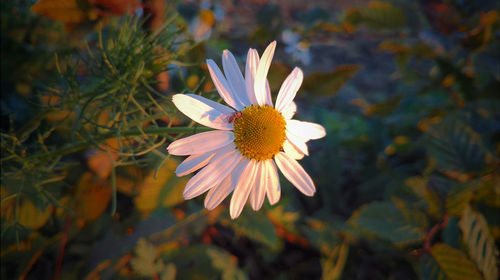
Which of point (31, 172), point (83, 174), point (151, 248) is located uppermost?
point (31, 172)

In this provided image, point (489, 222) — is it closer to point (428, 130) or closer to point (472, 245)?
point (472, 245)

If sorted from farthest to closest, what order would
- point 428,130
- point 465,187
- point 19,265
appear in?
point 428,130 → point 465,187 → point 19,265

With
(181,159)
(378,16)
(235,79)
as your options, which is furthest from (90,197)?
(378,16)

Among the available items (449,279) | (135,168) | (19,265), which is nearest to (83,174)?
(135,168)

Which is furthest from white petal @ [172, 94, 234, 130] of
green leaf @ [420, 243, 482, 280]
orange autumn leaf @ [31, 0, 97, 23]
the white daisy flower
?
green leaf @ [420, 243, 482, 280]

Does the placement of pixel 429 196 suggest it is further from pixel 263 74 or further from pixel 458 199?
pixel 263 74

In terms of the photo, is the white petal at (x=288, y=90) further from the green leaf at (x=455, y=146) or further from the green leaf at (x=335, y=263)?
the green leaf at (x=455, y=146)

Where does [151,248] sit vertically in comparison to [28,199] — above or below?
below

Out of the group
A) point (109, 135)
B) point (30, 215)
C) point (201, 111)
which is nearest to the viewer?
point (201, 111)
